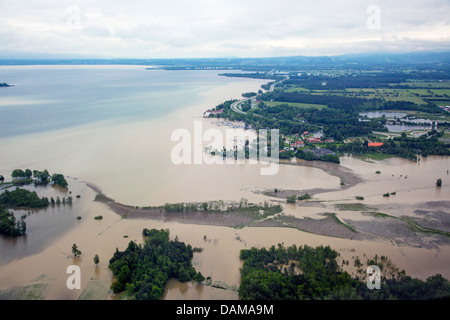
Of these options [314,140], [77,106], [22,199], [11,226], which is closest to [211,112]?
[314,140]

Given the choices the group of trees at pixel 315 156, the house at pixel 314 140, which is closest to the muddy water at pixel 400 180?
the group of trees at pixel 315 156

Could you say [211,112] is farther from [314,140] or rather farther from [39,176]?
[39,176]

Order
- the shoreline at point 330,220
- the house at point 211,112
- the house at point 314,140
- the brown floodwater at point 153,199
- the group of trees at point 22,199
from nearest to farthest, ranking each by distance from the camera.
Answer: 1. the brown floodwater at point 153,199
2. the shoreline at point 330,220
3. the group of trees at point 22,199
4. the house at point 314,140
5. the house at point 211,112

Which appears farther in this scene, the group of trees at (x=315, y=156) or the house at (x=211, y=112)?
the house at (x=211, y=112)

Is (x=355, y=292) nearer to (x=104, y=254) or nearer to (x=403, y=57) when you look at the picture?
(x=104, y=254)

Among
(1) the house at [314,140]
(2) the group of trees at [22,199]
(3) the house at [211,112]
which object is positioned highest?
(3) the house at [211,112]

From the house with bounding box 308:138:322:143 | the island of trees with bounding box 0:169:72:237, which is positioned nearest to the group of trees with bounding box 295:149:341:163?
the house with bounding box 308:138:322:143

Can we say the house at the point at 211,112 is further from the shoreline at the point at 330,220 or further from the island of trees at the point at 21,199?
the shoreline at the point at 330,220
